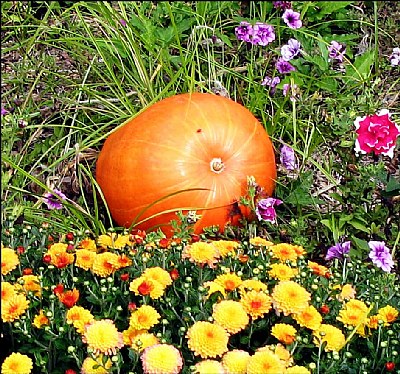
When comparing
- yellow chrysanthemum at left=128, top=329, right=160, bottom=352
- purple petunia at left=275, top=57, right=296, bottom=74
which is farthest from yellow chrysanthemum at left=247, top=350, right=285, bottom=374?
purple petunia at left=275, top=57, right=296, bottom=74

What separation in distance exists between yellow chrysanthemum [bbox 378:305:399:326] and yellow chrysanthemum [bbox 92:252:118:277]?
58cm

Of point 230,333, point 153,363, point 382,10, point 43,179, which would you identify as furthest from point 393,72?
point 153,363

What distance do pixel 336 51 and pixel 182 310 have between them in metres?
1.89

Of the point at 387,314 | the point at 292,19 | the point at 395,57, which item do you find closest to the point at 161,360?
the point at 387,314

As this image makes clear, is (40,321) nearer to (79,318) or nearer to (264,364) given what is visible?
(79,318)

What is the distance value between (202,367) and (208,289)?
0.28 m

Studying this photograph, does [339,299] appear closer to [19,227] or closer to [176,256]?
[176,256]

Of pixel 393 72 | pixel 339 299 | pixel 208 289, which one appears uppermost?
pixel 208 289

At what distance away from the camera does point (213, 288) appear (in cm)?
168

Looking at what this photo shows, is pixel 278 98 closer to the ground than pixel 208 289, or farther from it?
closer to the ground

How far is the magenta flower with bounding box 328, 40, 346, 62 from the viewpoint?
10.8 ft

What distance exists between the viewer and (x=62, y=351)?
1.60 metres

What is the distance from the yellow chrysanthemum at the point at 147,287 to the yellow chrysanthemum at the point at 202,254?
0.40 ft

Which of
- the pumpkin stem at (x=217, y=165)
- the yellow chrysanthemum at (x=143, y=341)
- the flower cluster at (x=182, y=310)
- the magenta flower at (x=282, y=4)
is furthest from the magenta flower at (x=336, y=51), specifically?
the yellow chrysanthemum at (x=143, y=341)
